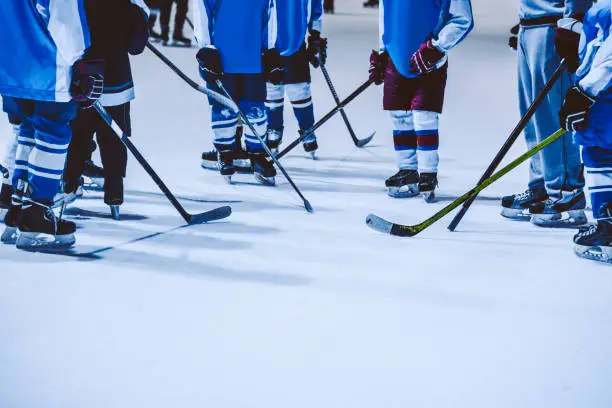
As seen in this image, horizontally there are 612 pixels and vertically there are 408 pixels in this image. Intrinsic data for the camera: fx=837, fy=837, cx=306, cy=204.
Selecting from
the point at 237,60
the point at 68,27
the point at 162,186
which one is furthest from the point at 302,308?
the point at 237,60

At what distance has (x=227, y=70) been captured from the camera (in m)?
3.53

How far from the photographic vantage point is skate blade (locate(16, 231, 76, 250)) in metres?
2.70

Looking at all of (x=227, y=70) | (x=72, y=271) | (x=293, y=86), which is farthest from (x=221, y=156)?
(x=72, y=271)

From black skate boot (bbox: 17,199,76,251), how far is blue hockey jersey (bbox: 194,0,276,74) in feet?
3.62

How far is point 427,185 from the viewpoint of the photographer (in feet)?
11.1

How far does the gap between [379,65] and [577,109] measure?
1.17 m

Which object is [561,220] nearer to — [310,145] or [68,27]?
[310,145]

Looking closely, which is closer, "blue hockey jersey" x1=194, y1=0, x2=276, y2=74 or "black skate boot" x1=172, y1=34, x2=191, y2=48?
"blue hockey jersey" x1=194, y1=0, x2=276, y2=74

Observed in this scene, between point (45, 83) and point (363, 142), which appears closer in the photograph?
point (45, 83)

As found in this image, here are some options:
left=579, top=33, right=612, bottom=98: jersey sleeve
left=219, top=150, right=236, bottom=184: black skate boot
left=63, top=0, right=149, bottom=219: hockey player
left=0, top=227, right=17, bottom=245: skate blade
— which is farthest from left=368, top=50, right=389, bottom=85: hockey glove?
left=0, top=227, right=17, bottom=245: skate blade

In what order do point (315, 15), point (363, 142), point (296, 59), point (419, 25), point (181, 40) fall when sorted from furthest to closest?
point (181, 40) → point (363, 142) → point (315, 15) → point (296, 59) → point (419, 25)

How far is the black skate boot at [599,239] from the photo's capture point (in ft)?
8.64

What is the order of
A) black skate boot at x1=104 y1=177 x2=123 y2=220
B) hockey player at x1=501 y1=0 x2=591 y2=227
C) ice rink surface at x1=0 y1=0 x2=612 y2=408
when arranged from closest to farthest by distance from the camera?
ice rink surface at x1=0 y1=0 x2=612 y2=408
hockey player at x1=501 y1=0 x2=591 y2=227
black skate boot at x1=104 y1=177 x2=123 y2=220

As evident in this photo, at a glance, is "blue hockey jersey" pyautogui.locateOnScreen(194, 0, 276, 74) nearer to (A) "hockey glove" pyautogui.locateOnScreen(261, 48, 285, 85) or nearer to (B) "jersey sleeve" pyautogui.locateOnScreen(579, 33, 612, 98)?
(A) "hockey glove" pyautogui.locateOnScreen(261, 48, 285, 85)
